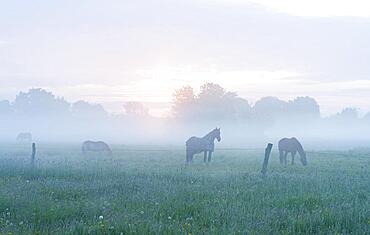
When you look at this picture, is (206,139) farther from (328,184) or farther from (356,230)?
(356,230)

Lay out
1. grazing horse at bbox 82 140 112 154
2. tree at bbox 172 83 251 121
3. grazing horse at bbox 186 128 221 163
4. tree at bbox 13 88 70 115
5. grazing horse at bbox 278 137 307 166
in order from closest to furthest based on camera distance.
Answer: grazing horse at bbox 186 128 221 163 → grazing horse at bbox 278 137 307 166 → grazing horse at bbox 82 140 112 154 → tree at bbox 172 83 251 121 → tree at bbox 13 88 70 115

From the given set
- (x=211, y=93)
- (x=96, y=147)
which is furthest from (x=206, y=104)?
(x=96, y=147)

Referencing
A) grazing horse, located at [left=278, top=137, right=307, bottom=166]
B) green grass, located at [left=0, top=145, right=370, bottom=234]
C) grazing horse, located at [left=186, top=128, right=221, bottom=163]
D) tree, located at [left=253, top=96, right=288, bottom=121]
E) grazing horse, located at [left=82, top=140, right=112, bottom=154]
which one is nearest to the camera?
green grass, located at [left=0, top=145, right=370, bottom=234]

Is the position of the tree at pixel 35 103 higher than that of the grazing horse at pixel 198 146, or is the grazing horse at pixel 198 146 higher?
the tree at pixel 35 103

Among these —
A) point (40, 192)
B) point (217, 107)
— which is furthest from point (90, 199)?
point (217, 107)

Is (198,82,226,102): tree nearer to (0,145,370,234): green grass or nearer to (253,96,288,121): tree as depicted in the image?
(253,96,288,121): tree

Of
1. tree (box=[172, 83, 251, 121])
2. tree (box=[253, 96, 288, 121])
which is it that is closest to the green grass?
tree (box=[172, 83, 251, 121])

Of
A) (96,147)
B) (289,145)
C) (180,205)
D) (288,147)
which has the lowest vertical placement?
(180,205)

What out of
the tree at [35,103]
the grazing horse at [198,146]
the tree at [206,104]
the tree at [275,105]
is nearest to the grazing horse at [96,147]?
the grazing horse at [198,146]

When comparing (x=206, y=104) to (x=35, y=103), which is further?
(x=35, y=103)

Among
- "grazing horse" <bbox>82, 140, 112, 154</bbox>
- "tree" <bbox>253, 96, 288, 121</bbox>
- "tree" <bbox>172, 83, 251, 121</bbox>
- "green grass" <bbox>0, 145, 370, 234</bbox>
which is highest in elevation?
"tree" <bbox>253, 96, 288, 121</bbox>

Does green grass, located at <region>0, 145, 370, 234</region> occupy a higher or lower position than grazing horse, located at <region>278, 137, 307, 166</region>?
lower

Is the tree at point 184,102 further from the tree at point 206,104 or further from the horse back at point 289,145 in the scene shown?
the horse back at point 289,145

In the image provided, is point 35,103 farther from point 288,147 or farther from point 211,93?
point 288,147
